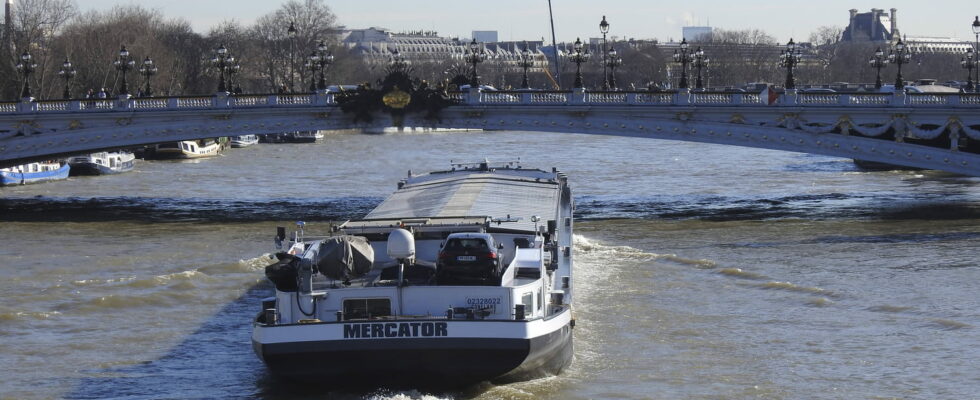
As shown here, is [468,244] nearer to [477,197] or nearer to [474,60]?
[477,197]

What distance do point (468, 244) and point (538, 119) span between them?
25932 mm

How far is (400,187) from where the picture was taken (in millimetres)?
35906

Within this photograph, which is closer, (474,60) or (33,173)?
(474,60)

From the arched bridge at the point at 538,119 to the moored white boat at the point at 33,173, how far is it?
460 inches

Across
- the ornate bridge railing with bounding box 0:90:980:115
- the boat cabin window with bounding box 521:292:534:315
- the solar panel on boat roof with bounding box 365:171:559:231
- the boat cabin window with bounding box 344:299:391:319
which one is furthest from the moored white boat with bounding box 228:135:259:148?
the boat cabin window with bounding box 521:292:534:315

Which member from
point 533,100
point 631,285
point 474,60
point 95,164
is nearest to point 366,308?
point 631,285

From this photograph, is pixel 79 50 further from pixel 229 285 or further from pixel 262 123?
pixel 229 285

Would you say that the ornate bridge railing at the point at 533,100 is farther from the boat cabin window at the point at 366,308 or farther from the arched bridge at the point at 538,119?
the boat cabin window at the point at 366,308

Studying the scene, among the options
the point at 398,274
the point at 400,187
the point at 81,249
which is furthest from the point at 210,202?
the point at 398,274

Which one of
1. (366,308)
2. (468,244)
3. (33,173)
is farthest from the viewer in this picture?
(33,173)

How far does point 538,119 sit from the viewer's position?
1908 inches

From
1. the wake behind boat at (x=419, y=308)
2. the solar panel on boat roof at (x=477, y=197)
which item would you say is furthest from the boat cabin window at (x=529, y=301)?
the solar panel on boat roof at (x=477, y=197)

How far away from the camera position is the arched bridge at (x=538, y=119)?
4672 cm

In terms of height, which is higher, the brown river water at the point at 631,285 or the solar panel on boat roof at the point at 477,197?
the solar panel on boat roof at the point at 477,197
